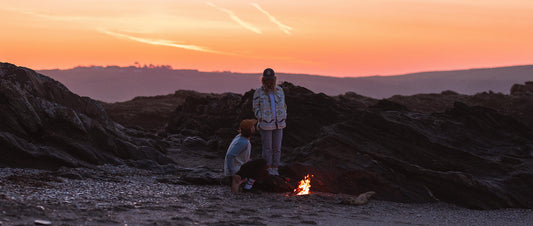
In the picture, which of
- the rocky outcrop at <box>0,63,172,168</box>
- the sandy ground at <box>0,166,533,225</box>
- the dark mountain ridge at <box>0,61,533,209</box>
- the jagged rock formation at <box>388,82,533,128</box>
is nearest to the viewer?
the sandy ground at <box>0,166,533,225</box>

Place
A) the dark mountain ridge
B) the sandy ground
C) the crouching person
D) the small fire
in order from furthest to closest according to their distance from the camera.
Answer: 1. the dark mountain ridge
2. the small fire
3. the crouching person
4. the sandy ground

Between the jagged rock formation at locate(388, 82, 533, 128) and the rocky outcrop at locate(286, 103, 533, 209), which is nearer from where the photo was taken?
the rocky outcrop at locate(286, 103, 533, 209)

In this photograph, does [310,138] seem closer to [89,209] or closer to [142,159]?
[142,159]

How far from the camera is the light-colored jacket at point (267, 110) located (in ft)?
43.3

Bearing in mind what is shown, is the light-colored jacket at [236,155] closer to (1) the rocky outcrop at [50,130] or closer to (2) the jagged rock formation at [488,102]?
(1) the rocky outcrop at [50,130]

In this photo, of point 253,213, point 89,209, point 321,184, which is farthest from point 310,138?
point 89,209

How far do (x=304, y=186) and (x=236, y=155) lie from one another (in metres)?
1.82

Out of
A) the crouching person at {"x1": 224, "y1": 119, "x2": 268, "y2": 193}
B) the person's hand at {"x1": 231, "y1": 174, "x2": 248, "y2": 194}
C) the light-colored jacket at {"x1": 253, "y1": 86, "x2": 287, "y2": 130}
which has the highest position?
the light-colored jacket at {"x1": 253, "y1": 86, "x2": 287, "y2": 130}

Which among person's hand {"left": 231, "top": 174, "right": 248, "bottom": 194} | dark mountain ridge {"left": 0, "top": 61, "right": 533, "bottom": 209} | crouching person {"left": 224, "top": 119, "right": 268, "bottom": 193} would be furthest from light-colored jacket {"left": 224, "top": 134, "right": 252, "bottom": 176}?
dark mountain ridge {"left": 0, "top": 61, "right": 533, "bottom": 209}

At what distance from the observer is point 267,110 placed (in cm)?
1317

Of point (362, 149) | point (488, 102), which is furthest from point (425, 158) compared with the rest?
point (488, 102)

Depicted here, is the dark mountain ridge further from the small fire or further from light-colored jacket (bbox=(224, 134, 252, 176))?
light-colored jacket (bbox=(224, 134, 252, 176))

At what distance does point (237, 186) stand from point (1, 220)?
5220 millimetres

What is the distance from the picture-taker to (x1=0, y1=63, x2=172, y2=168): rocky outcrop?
15180 mm
